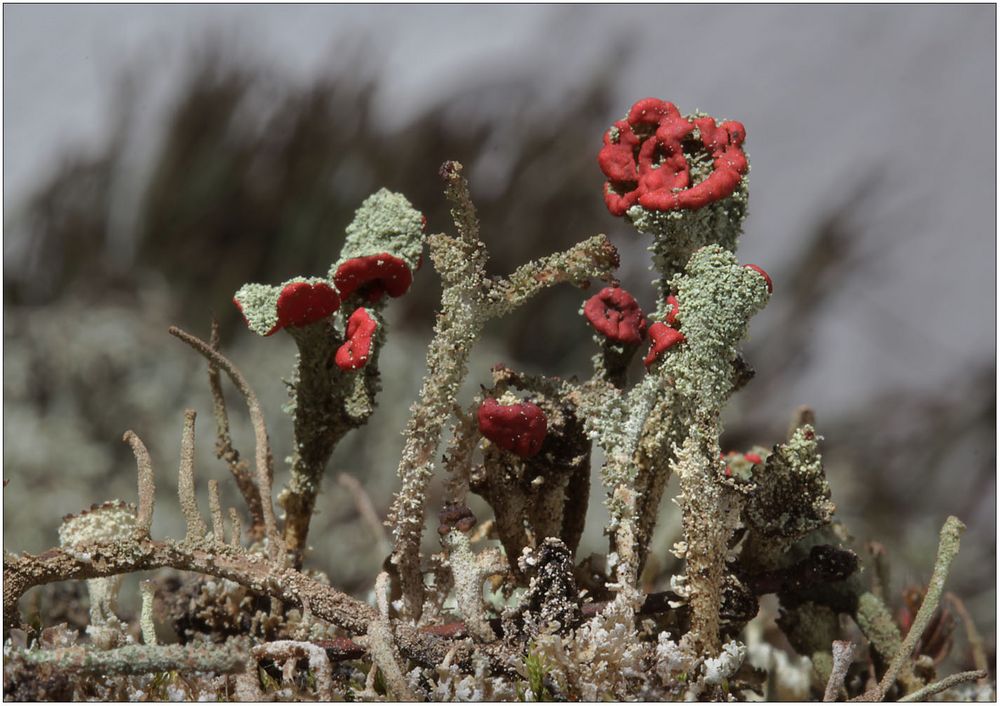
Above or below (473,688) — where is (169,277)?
above

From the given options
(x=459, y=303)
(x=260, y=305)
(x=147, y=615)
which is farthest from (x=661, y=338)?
(x=147, y=615)

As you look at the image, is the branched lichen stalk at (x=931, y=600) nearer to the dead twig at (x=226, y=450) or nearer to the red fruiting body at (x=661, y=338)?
the red fruiting body at (x=661, y=338)

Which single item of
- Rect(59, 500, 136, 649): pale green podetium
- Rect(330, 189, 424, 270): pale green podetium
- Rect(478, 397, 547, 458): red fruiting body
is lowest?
Rect(59, 500, 136, 649): pale green podetium

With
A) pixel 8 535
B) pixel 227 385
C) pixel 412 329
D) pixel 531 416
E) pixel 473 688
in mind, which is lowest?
pixel 473 688

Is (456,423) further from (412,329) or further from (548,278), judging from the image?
(412,329)

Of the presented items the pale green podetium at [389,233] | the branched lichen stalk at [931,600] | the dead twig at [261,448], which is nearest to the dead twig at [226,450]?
the dead twig at [261,448]

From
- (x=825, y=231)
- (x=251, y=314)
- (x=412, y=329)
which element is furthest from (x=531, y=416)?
(x=412, y=329)

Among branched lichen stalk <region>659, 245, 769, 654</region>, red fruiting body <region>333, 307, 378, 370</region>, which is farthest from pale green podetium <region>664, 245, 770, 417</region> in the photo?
red fruiting body <region>333, 307, 378, 370</region>

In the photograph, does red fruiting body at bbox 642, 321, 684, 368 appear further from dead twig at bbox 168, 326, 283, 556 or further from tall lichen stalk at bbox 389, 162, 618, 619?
dead twig at bbox 168, 326, 283, 556
